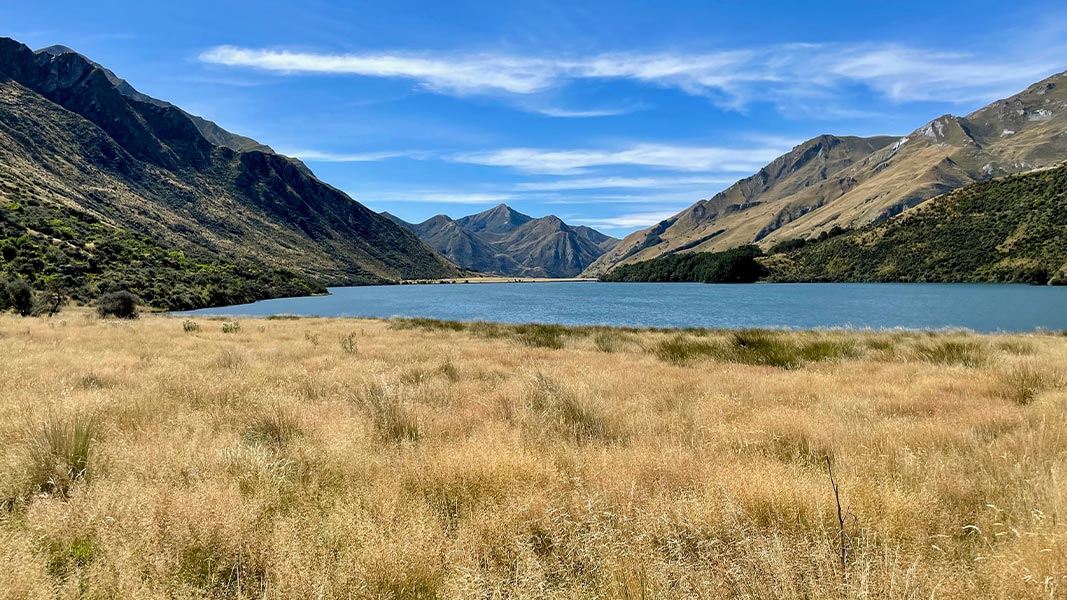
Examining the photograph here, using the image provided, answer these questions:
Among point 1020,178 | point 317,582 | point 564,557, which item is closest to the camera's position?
point 317,582

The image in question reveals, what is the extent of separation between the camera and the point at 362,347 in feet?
61.1

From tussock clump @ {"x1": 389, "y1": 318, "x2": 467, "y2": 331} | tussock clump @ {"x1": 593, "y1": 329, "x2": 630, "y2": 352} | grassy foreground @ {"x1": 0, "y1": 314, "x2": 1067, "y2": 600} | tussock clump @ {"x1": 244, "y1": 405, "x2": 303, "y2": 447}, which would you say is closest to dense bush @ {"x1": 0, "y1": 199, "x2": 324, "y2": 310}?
tussock clump @ {"x1": 389, "y1": 318, "x2": 467, "y2": 331}

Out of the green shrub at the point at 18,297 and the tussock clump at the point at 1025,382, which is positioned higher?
the green shrub at the point at 18,297

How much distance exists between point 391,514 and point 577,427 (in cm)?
361

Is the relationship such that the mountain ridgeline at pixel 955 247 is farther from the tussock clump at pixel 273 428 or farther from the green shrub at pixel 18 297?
the green shrub at pixel 18 297

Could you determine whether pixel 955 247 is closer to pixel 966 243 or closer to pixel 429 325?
pixel 966 243

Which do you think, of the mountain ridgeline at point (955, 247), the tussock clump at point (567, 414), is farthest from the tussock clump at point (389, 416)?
the mountain ridgeline at point (955, 247)

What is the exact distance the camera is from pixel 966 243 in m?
141

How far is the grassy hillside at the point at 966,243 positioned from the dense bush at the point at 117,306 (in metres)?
146

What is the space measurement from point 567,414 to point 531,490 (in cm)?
323

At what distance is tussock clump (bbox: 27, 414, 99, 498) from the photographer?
4.85 m

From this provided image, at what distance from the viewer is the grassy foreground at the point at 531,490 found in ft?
10.2

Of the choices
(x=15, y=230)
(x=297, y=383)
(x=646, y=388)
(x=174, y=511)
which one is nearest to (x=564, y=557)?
(x=174, y=511)

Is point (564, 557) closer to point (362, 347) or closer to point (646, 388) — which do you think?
point (646, 388)
